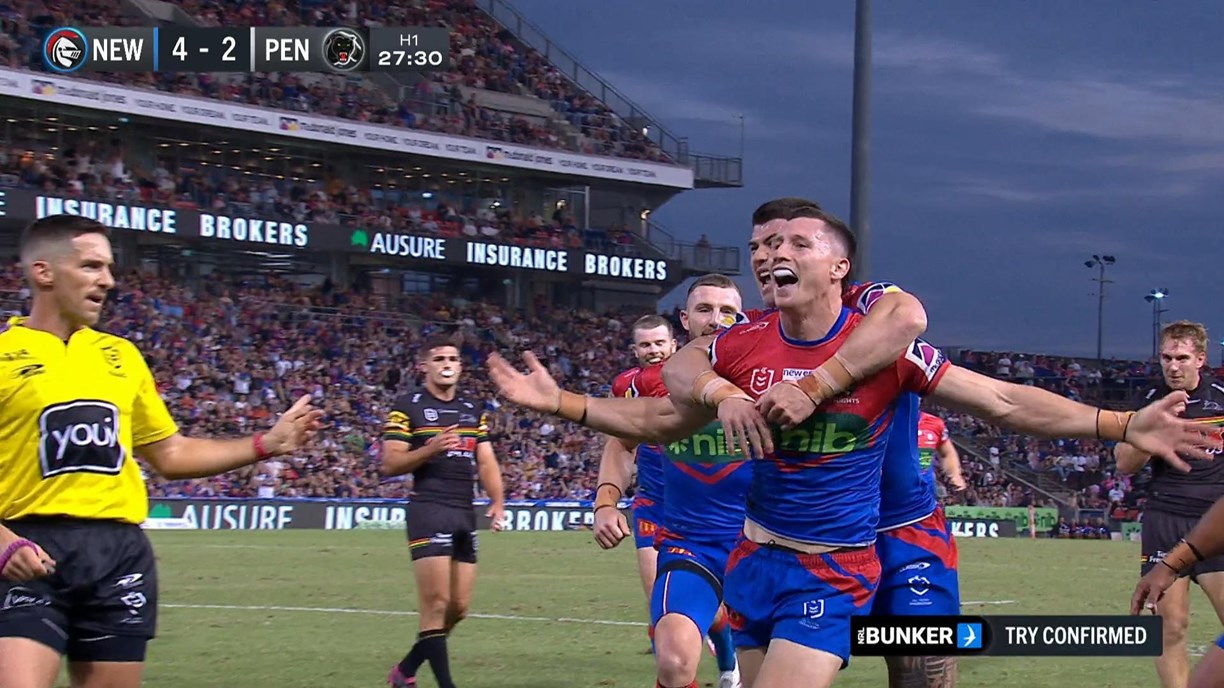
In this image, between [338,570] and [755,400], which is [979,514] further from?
[755,400]

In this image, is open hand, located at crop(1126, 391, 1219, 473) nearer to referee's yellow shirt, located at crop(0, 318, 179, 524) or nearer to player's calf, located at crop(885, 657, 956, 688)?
player's calf, located at crop(885, 657, 956, 688)

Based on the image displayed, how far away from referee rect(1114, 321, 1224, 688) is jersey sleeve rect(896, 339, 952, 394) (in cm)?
400

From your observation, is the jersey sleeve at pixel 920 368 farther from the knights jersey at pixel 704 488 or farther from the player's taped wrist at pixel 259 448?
the player's taped wrist at pixel 259 448

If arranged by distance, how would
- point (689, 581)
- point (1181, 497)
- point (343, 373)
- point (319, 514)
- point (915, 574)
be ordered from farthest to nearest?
point (343, 373) → point (319, 514) → point (1181, 497) → point (689, 581) → point (915, 574)

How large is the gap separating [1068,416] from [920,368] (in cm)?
61

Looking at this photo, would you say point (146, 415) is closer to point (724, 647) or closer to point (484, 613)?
point (724, 647)

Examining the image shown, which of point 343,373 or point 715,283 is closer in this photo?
point 715,283

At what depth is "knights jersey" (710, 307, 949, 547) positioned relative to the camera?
6293 millimetres

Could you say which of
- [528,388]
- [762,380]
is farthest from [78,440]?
[762,380]

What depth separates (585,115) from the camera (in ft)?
197

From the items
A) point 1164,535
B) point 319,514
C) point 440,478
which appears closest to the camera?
point 1164,535

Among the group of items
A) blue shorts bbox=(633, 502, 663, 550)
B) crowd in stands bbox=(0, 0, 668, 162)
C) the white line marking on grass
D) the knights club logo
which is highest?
crowd in stands bbox=(0, 0, 668, 162)

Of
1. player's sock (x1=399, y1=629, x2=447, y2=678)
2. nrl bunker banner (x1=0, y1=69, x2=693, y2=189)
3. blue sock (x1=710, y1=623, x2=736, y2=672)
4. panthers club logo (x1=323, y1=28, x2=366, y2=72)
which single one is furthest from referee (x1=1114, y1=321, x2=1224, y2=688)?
panthers club logo (x1=323, y1=28, x2=366, y2=72)

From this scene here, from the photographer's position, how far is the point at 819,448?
20.6 ft
